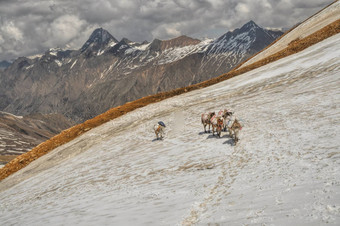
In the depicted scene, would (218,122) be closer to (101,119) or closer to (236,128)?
(236,128)

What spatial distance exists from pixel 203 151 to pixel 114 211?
309 inches

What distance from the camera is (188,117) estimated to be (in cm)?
3033

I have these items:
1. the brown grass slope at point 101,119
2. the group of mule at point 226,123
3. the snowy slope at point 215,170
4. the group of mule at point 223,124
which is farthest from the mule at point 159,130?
the brown grass slope at point 101,119

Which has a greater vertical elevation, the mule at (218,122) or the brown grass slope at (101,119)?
the brown grass slope at (101,119)

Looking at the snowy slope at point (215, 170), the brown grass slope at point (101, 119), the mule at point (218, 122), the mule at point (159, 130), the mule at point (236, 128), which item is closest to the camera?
the snowy slope at point (215, 170)

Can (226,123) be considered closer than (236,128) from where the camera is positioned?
No

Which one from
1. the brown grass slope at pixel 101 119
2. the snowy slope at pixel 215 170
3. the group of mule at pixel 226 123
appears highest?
the brown grass slope at pixel 101 119

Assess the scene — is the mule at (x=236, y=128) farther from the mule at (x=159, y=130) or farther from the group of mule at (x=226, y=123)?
the mule at (x=159, y=130)

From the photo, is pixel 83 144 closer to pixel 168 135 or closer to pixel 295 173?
pixel 168 135

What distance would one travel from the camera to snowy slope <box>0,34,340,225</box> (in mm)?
8867

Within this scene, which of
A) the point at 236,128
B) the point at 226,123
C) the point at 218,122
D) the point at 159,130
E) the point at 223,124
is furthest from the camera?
the point at 159,130

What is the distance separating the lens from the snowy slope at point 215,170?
887cm

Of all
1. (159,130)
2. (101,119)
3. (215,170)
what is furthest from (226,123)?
(101,119)

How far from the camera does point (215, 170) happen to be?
1377 cm
